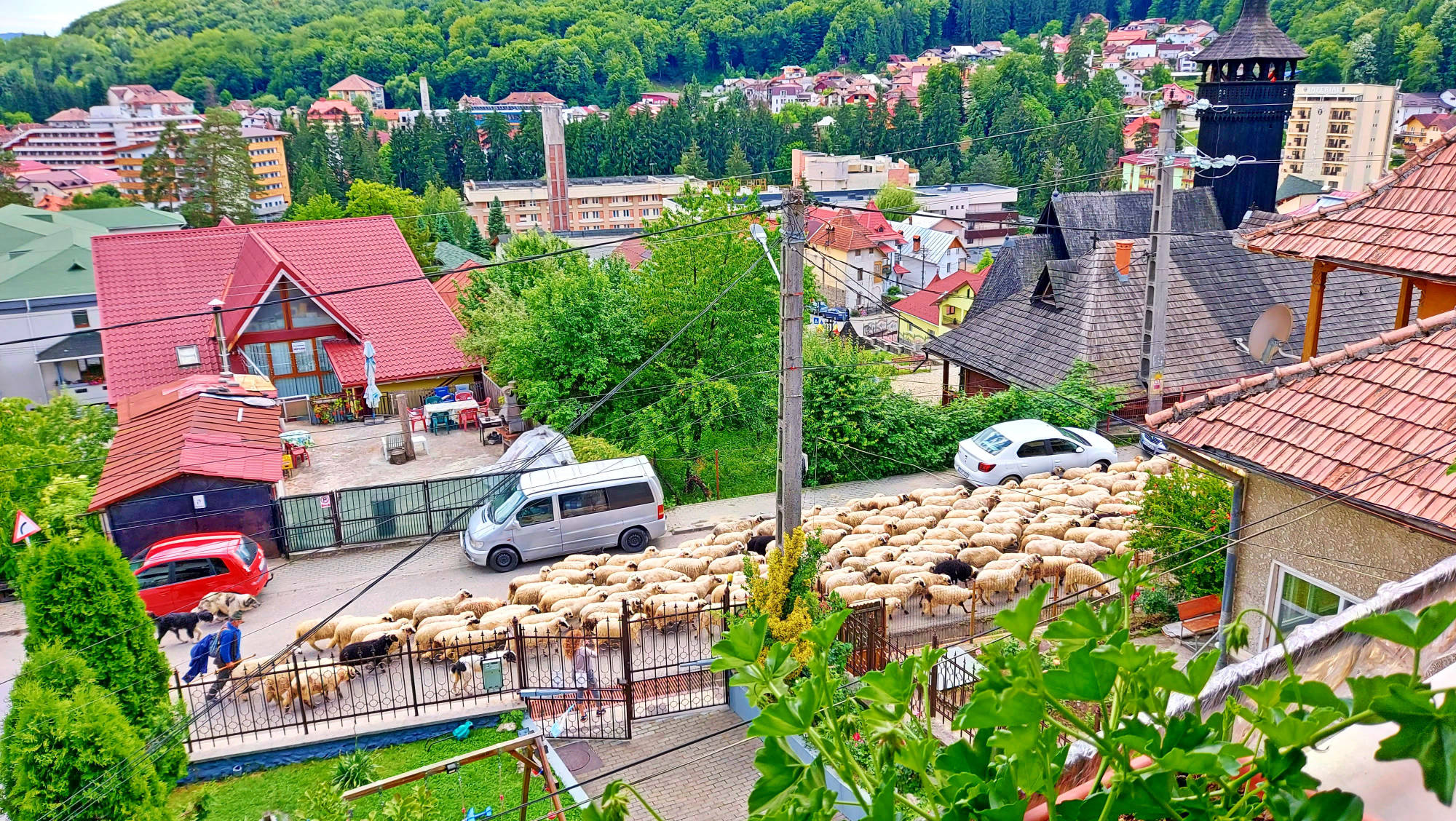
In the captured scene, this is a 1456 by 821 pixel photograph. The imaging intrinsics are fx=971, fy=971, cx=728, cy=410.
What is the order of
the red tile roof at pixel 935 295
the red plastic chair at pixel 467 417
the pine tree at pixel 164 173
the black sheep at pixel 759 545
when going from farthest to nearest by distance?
the pine tree at pixel 164 173
the red tile roof at pixel 935 295
the red plastic chair at pixel 467 417
the black sheep at pixel 759 545

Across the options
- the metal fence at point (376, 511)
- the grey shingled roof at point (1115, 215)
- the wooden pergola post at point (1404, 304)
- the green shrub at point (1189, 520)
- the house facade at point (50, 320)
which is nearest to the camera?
the wooden pergola post at point (1404, 304)

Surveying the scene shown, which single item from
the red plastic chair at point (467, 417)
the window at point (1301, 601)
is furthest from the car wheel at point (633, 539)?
the window at point (1301, 601)

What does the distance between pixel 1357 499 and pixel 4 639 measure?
781 inches

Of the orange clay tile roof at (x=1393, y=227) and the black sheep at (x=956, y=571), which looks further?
the black sheep at (x=956, y=571)

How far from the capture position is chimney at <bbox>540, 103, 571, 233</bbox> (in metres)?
86.4

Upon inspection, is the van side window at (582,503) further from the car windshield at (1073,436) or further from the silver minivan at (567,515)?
the car windshield at (1073,436)

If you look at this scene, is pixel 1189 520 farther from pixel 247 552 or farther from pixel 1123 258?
pixel 247 552

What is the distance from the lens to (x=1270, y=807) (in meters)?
1.74

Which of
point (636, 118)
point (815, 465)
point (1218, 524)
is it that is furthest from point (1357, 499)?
point (636, 118)

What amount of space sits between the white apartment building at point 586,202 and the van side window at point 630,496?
7636 cm

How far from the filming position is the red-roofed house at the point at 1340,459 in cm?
706

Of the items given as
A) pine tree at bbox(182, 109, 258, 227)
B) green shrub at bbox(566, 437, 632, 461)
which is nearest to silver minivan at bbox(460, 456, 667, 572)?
green shrub at bbox(566, 437, 632, 461)

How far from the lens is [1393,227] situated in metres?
8.89

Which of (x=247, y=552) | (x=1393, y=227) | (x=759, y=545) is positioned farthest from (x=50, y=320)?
(x=1393, y=227)
